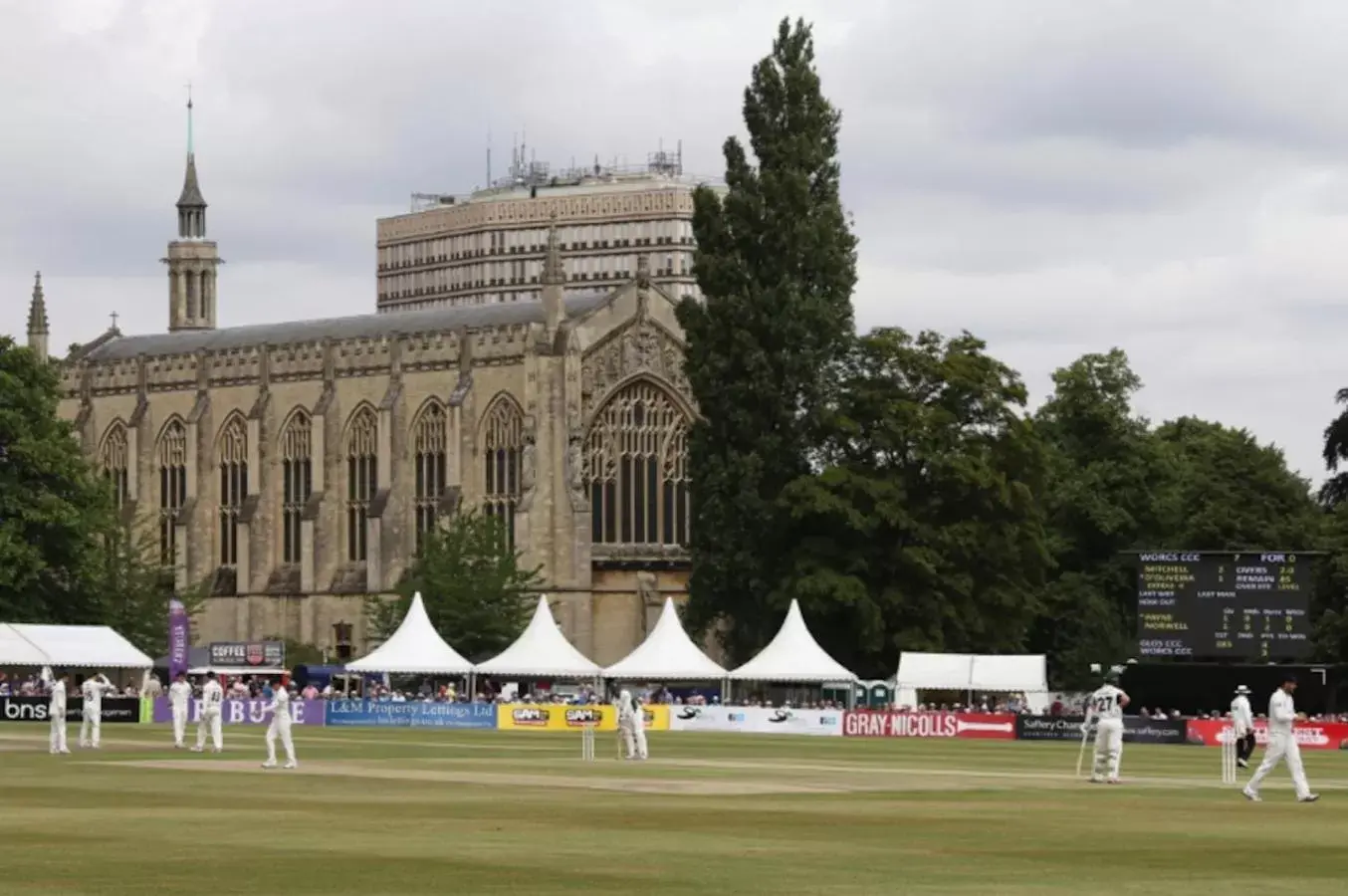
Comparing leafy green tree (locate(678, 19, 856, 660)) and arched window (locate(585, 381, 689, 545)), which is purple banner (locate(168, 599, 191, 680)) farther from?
arched window (locate(585, 381, 689, 545))

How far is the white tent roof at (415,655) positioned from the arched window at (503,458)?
2495 centimetres

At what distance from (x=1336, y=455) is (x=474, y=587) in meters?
28.7

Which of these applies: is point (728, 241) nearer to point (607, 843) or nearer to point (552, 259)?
point (552, 259)

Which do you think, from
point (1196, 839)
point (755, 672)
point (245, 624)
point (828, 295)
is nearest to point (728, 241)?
point (828, 295)

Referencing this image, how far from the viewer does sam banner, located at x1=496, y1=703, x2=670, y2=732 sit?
80.8 m

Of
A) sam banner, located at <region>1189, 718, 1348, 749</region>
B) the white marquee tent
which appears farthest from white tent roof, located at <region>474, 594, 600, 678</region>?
sam banner, located at <region>1189, 718, 1348, 749</region>

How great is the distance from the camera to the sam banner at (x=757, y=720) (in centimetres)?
7862

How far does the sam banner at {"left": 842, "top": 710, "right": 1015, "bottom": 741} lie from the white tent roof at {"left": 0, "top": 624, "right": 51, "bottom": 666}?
22859 millimetres

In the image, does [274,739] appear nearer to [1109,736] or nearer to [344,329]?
[1109,736]

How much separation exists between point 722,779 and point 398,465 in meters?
73.1

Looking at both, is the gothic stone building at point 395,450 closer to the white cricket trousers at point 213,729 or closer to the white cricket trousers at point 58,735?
the white cricket trousers at point 213,729

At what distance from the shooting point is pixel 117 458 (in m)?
127

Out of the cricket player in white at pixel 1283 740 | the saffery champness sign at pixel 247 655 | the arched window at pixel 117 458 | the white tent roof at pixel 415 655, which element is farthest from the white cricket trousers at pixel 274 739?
the arched window at pixel 117 458

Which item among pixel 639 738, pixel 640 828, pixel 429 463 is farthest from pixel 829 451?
pixel 640 828
